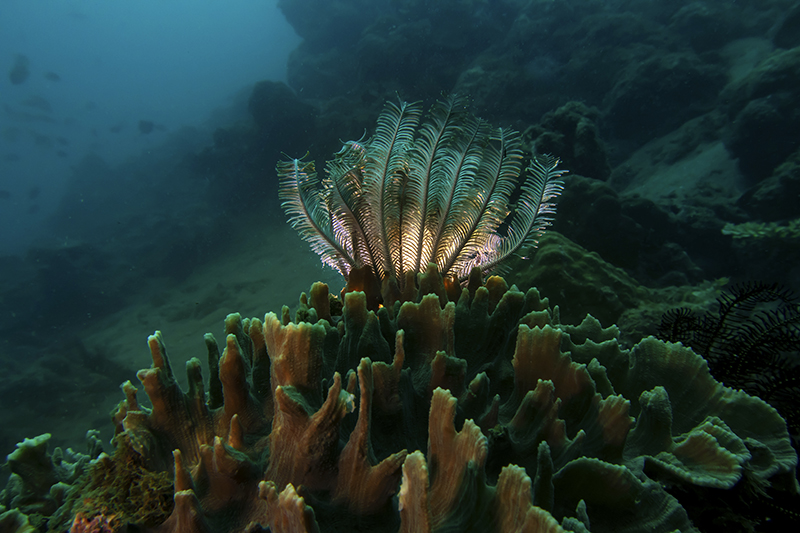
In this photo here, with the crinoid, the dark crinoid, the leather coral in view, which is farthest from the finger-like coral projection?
the crinoid

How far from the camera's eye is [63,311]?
17500mm

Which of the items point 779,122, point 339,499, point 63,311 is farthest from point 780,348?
point 63,311

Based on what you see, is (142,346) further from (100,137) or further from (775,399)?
(100,137)

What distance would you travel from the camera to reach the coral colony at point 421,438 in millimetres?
1207

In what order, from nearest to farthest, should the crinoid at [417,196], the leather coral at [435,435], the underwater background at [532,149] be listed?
1. the leather coral at [435,435]
2. the crinoid at [417,196]
3. the underwater background at [532,149]

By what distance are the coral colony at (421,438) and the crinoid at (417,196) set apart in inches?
30.0

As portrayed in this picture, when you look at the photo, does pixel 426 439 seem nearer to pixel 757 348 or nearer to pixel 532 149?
pixel 757 348

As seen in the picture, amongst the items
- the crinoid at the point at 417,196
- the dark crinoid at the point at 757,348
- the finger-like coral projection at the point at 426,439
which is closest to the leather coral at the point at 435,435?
the finger-like coral projection at the point at 426,439

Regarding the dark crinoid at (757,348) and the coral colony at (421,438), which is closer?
the coral colony at (421,438)

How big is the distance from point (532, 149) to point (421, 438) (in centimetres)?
926

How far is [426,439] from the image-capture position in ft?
5.21

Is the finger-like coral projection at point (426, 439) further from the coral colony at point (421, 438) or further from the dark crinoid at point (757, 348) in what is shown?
the dark crinoid at point (757, 348)

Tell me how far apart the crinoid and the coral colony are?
0.76 metres

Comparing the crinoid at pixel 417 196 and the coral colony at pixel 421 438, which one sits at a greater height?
the crinoid at pixel 417 196
